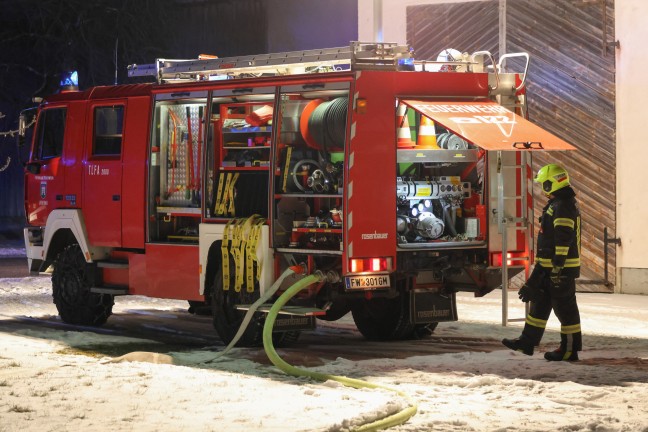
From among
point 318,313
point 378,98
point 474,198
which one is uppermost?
point 378,98

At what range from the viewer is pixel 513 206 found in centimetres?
1271

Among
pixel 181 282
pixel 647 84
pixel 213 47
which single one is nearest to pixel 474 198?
pixel 181 282

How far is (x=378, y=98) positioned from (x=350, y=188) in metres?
0.89

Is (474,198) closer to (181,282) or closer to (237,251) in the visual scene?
(237,251)

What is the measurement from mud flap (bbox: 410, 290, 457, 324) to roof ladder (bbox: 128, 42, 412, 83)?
2283mm

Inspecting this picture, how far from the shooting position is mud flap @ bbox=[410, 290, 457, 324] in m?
12.5

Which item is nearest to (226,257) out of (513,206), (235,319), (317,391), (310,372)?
(235,319)

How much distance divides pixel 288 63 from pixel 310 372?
346 centimetres

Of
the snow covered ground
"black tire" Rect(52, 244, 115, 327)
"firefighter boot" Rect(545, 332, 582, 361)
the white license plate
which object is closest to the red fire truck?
the white license plate

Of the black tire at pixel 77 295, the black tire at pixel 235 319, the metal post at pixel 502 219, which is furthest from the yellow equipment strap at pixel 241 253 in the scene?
the black tire at pixel 77 295

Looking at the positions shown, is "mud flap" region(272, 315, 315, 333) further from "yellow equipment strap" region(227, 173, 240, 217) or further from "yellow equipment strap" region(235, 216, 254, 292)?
"yellow equipment strap" region(227, 173, 240, 217)

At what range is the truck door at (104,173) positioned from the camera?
47.0 ft

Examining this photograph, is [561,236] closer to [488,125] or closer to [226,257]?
[488,125]

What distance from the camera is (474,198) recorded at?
41.7 ft
